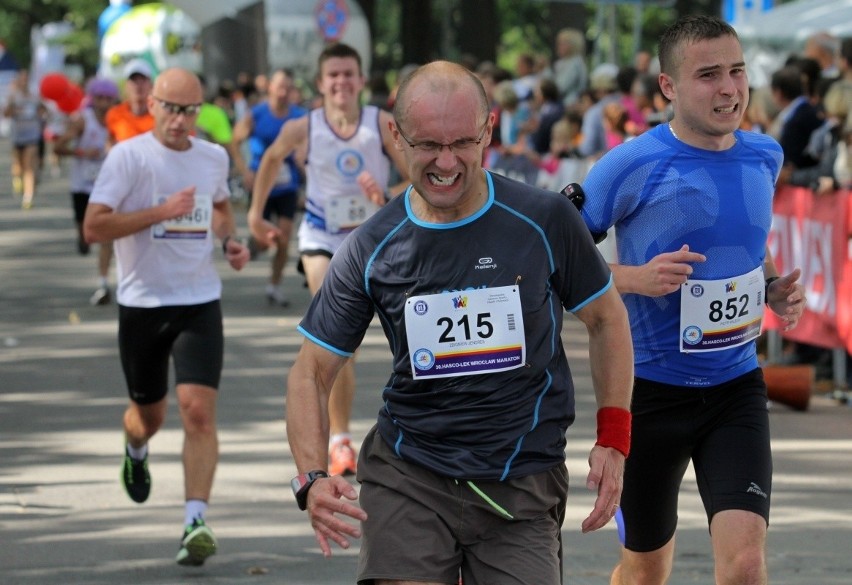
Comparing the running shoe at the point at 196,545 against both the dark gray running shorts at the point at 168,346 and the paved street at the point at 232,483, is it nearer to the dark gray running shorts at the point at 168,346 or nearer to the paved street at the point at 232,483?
the paved street at the point at 232,483

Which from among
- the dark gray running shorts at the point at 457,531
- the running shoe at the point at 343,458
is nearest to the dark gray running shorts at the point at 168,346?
the running shoe at the point at 343,458

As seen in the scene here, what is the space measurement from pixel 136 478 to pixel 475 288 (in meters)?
3.96

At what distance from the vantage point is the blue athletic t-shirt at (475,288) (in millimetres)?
3941

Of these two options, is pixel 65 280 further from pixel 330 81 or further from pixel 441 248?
pixel 441 248

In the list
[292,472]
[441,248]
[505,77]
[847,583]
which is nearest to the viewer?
[441,248]

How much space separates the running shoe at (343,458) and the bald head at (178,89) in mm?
2012

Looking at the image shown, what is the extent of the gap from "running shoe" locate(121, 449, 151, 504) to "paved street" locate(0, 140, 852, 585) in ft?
0.36

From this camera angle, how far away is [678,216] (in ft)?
16.0

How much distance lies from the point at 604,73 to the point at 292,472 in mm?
9936

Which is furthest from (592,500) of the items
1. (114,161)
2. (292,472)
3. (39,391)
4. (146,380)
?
(39,391)

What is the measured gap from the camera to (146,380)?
7.36 meters

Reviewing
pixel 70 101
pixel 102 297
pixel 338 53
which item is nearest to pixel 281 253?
pixel 102 297

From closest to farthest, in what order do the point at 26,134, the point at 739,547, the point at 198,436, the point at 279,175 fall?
the point at 739,547 < the point at 198,436 < the point at 279,175 < the point at 26,134

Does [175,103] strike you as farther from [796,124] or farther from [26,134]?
[26,134]
